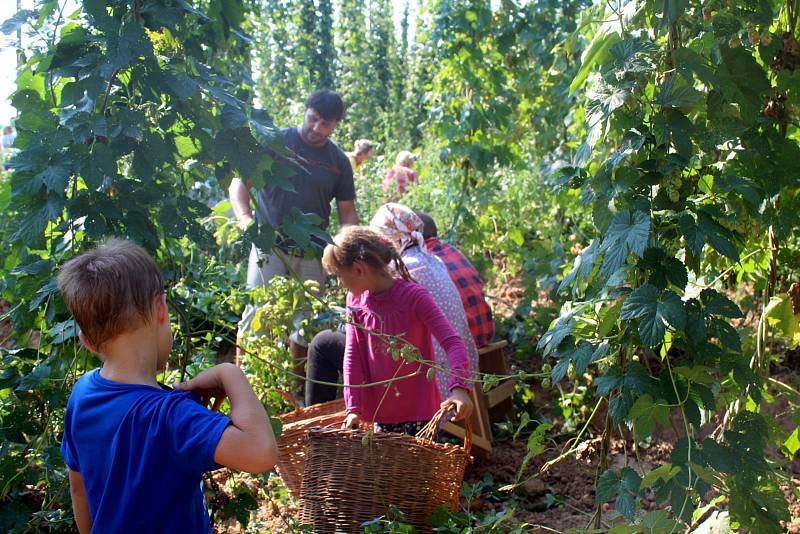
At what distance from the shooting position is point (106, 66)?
2025 mm

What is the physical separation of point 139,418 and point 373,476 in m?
1.15

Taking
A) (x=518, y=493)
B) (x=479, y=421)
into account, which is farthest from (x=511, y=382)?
(x=518, y=493)

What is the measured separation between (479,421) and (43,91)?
2.31 meters

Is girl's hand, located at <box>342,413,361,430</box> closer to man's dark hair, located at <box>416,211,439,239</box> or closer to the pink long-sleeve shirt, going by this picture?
the pink long-sleeve shirt

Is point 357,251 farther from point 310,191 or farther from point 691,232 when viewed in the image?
point 310,191

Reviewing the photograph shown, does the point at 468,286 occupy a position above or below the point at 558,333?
below

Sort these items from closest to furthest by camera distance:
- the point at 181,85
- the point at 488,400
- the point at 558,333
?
the point at 558,333
the point at 181,85
the point at 488,400

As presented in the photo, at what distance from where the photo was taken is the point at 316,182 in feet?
14.2

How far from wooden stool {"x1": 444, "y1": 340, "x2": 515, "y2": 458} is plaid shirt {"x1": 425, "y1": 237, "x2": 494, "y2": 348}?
79 mm

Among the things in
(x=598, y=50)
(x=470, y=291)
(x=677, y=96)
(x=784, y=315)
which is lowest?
(x=470, y=291)

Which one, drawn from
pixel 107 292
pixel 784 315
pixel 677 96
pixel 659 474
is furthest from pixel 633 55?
→ pixel 107 292

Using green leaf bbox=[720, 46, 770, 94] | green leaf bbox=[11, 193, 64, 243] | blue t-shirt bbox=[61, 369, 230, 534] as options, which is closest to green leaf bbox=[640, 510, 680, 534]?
blue t-shirt bbox=[61, 369, 230, 534]

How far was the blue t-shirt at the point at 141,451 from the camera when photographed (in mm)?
1426

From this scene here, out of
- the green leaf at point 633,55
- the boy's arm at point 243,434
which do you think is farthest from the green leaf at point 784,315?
the boy's arm at point 243,434
